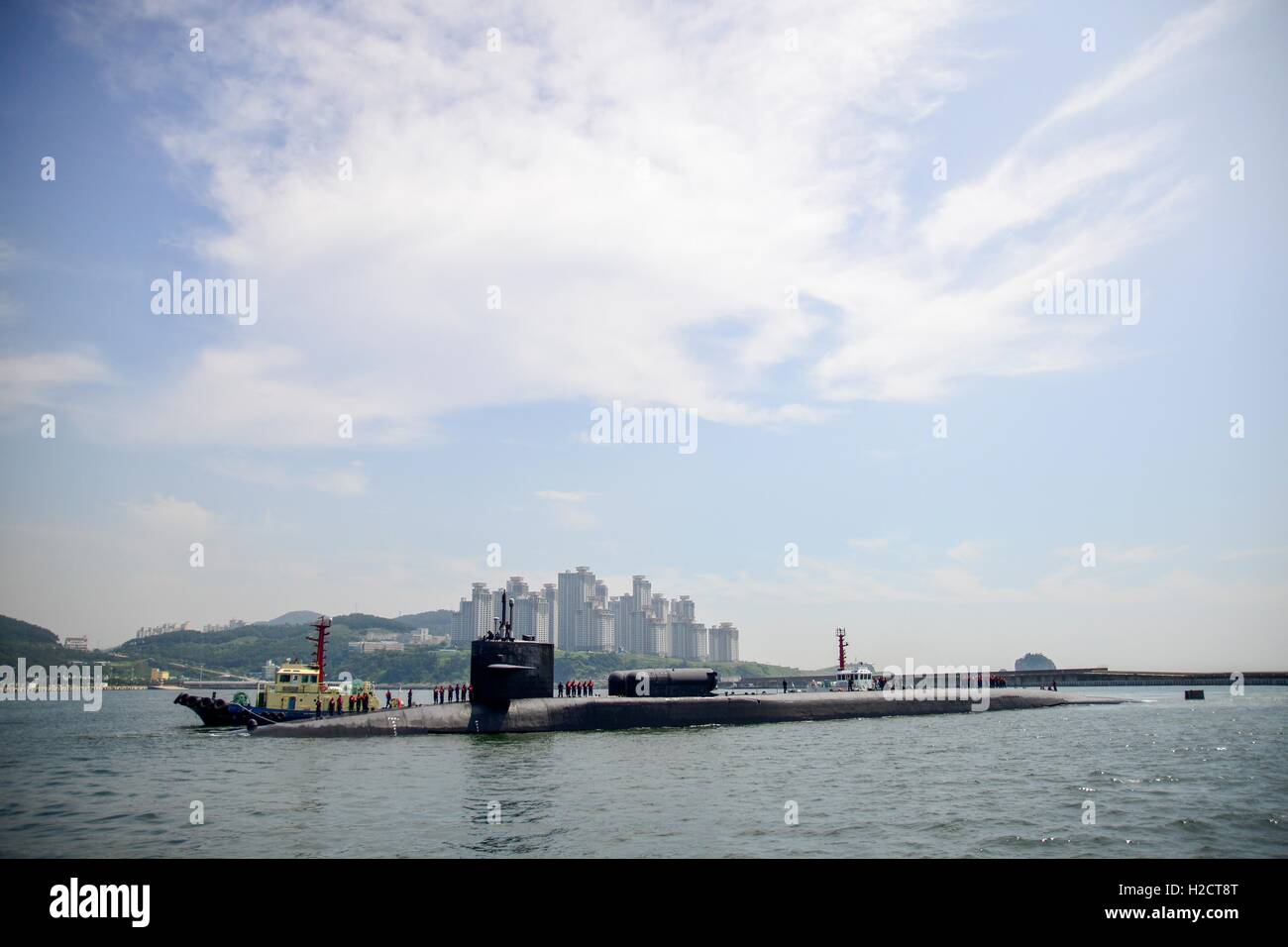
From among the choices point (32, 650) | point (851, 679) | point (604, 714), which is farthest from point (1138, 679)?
point (32, 650)

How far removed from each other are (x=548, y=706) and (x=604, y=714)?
3260 mm

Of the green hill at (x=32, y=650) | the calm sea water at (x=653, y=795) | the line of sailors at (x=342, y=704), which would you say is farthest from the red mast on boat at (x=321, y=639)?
the green hill at (x=32, y=650)

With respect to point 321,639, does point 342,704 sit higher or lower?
lower

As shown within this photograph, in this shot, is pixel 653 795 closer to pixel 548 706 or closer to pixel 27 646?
pixel 548 706

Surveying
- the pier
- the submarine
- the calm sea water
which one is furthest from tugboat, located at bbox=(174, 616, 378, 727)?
the pier

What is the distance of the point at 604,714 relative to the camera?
40906mm

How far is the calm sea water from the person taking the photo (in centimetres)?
1759

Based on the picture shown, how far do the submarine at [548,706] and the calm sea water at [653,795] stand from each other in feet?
7.68

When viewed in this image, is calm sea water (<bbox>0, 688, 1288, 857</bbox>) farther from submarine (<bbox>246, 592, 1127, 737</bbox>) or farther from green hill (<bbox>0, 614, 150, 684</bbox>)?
green hill (<bbox>0, 614, 150, 684</bbox>)

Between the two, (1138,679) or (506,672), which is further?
(1138,679)
